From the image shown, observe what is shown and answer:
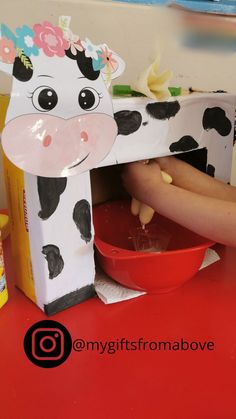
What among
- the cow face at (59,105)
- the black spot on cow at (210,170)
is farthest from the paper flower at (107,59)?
the black spot on cow at (210,170)

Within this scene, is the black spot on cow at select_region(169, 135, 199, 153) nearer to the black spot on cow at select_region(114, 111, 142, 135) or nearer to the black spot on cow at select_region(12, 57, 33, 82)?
the black spot on cow at select_region(114, 111, 142, 135)

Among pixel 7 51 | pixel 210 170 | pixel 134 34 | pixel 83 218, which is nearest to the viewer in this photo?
pixel 7 51

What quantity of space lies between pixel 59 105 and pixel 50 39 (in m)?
0.05

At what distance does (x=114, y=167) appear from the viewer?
59cm

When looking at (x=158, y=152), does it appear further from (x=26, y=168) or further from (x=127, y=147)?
(x=26, y=168)

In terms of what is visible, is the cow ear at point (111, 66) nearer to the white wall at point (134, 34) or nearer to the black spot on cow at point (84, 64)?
the black spot on cow at point (84, 64)

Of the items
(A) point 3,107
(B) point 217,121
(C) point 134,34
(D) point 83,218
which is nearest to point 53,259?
(D) point 83,218

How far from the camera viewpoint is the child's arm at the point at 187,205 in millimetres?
411

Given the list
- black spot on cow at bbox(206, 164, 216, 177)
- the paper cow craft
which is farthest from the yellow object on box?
black spot on cow at bbox(206, 164, 216, 177)

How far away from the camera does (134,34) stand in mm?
653

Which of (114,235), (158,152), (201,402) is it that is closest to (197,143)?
(158,152)

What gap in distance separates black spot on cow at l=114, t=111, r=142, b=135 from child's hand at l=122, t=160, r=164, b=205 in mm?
51

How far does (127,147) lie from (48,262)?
0.15 meters

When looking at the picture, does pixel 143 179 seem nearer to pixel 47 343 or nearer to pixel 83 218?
pixel 83 218
